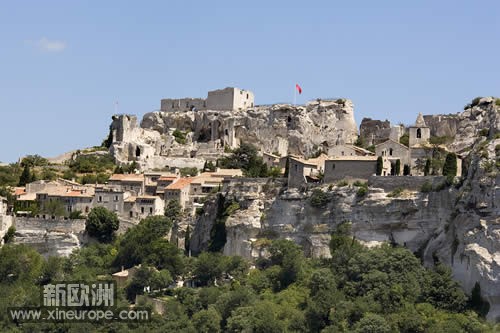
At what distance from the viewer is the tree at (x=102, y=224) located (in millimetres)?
→ 76438

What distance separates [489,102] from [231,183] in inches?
745

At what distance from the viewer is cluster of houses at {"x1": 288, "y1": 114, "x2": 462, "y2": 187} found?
70.2 m

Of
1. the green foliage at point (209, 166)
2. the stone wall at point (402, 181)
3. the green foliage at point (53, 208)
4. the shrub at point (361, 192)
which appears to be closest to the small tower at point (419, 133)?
the stone wall at point (402, 181)

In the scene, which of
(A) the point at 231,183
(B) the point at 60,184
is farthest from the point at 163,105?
(A) the point at 231,183

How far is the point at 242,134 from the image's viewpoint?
9456 cm

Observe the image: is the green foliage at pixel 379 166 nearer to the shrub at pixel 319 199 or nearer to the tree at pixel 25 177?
the shrub at pixel 319 199

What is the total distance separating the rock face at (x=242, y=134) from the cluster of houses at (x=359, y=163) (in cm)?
1369

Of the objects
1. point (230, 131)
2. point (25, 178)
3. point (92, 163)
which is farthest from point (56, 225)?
point (230, 131)

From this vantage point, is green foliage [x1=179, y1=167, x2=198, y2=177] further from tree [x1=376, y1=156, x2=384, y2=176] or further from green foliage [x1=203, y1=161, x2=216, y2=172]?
tree [x1=376, y1=156, x2=384, y2=176]

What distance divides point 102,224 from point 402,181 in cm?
2004

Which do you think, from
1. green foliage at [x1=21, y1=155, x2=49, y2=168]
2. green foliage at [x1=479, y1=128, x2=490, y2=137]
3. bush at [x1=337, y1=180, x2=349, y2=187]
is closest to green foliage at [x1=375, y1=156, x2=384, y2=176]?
bush at [x1=337, y1=180, x2=349, y2=187]

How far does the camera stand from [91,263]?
73.8m

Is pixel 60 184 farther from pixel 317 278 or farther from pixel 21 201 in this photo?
pixel 317 278

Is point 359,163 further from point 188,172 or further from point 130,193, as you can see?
point 188,172
